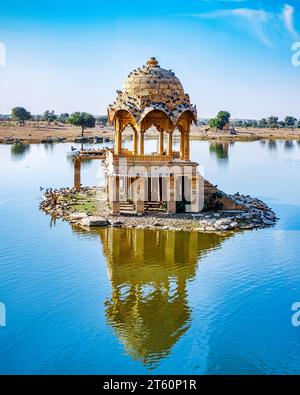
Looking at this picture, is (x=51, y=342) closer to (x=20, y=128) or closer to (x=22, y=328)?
(x=22, y=328)

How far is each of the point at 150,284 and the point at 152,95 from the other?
11872 millimetres

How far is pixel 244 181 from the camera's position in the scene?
4441 centimetres

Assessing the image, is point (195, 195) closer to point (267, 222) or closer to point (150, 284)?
point (267, 222)

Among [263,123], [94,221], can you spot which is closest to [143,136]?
[94,221]

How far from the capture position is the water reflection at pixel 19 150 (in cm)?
6383

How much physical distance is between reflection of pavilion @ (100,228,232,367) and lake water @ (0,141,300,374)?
0.12 feet

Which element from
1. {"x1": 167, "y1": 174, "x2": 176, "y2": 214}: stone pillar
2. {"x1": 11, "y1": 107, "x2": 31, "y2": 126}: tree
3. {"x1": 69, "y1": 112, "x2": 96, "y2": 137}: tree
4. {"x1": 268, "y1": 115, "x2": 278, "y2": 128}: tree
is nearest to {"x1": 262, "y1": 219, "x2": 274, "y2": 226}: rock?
{"x1": 167, "y1": 174, "x2": 176, "y2": 214}: stone pillar

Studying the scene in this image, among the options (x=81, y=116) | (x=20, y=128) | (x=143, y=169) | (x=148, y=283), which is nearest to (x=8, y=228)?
(x=143, y=169)

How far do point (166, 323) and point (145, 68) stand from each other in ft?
54.4

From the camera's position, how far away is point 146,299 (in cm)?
1816

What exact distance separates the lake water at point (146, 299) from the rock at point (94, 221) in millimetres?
850

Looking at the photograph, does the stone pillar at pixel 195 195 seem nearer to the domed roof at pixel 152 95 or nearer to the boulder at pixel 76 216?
the domed roof at pixel 152 95

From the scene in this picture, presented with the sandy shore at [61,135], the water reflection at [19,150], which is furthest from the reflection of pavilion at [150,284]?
the sandy shore at [61,135]

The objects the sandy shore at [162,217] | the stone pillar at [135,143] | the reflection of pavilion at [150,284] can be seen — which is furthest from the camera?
the stone pillar at [135,143]
